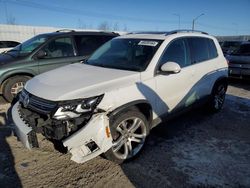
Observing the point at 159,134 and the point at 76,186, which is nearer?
the point at 76,186

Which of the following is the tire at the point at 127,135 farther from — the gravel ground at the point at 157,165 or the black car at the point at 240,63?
the black car at the point at 240,63

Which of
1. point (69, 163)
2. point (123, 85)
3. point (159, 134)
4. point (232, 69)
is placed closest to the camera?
point (123, 85)

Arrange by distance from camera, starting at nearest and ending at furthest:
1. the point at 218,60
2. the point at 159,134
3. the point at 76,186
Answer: the point at 76,186 < the point at 159,134 < the point at 218,60

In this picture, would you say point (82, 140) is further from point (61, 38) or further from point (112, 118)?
point (61, 38)

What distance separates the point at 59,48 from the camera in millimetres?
6418

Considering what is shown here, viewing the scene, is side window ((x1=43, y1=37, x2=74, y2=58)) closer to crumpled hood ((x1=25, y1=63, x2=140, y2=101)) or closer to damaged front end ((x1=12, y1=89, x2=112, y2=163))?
crumpled hood ((x1=25, y1=63, x2=140, y2=101))

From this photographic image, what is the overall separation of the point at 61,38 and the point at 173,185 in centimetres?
508

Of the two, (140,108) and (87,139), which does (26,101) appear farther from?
(140,108)

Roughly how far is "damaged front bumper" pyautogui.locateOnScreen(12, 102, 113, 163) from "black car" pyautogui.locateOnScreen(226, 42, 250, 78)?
741 cm

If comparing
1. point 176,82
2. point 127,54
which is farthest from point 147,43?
point 176,82

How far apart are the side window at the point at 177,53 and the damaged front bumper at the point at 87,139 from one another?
60.6 inches

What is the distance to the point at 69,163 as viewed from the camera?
3371mm

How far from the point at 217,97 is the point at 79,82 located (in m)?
3.73

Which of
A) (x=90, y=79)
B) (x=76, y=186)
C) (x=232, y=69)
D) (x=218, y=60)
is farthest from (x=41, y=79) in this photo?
(x=232, y=69)
